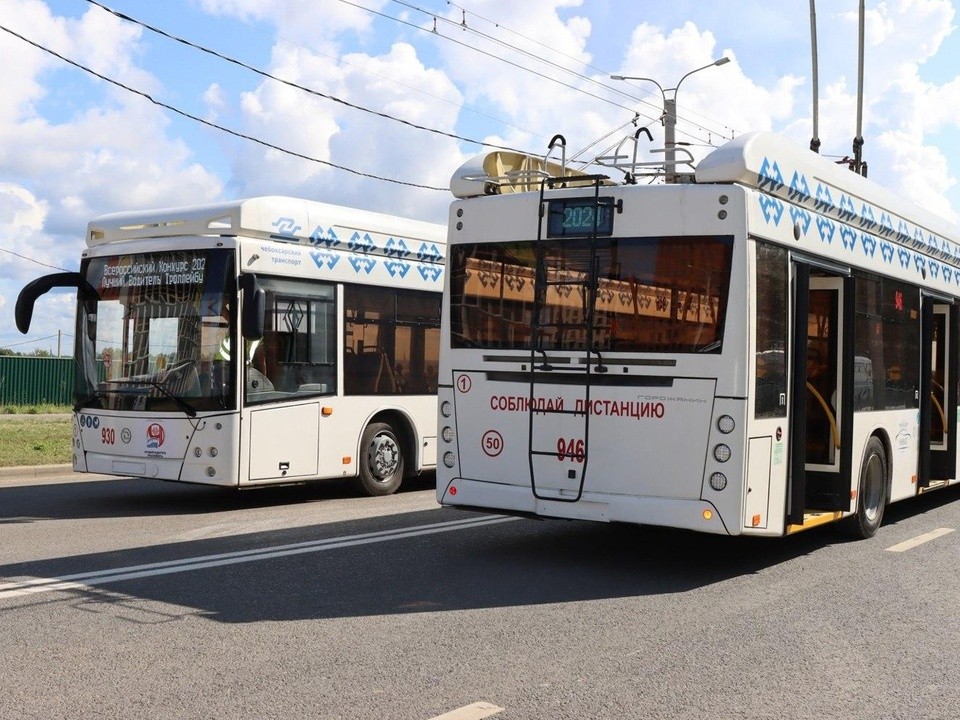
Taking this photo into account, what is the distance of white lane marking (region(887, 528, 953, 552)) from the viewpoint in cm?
1005

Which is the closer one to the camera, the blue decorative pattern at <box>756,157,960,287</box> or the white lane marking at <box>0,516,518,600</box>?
the white lane marking at <box>0,516,518,600</box>

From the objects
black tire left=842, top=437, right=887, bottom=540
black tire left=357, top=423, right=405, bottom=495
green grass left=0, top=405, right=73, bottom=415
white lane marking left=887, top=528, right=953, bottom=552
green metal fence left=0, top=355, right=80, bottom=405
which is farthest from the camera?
green metal fence left=0, top=355, right=80, bottom=405

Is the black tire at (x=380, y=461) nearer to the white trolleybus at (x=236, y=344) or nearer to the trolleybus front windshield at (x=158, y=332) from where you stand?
the white trolleybus at (x=236, y=344)

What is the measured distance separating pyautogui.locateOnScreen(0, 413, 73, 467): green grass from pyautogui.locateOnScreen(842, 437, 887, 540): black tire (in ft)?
36.6

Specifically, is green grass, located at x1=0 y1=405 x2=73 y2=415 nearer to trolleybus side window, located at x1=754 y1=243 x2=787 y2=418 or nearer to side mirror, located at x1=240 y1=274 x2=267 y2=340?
side mirror, located at x1=240 y1=274 x2=267 y2=340

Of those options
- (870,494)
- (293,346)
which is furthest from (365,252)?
(870,494)

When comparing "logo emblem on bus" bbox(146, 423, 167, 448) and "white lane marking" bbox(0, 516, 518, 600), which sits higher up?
"logo emblem on bus" bbox(146, 423, 167, 448)

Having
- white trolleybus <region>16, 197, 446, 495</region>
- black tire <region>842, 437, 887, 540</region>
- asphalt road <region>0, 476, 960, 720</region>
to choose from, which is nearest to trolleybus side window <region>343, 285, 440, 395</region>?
white trolleybus <region>16, 197, 446, 495</region>

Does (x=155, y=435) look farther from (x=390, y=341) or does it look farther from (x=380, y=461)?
(x=390, y=341)

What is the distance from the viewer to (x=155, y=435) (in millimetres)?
11836

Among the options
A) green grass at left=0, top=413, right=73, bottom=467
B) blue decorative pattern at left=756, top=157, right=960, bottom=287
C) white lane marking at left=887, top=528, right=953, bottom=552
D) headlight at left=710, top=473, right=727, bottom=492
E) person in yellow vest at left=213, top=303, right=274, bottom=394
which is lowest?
white lane marking at left=887, top=528, right=953, bottom=552

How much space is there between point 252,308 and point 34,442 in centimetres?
1039

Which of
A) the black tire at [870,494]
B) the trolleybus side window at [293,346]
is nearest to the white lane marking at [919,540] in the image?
the black tire at [870,494]

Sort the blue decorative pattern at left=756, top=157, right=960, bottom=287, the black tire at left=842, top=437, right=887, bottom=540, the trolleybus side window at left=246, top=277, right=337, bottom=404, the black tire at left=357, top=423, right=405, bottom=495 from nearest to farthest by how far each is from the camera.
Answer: the blue decorative pattern at left=756, top=157, right=960, bottom=287 → the black tire at left=842, top=437, right=887, bottom=540 → the trolleybus side window at left=246, top=277, right=337, bottom=404 → the black tire at left=357, top=423, right=405, bottom=495
